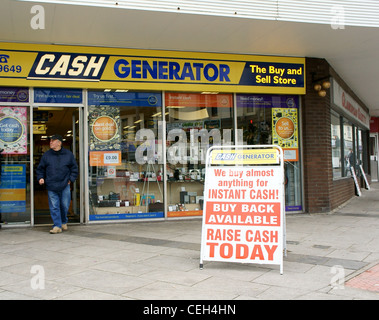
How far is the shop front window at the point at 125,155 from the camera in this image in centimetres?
844

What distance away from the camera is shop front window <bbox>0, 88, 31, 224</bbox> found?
7879 millimetres

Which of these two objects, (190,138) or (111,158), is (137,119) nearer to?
(111,158)

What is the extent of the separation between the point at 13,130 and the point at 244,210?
17.6 feet

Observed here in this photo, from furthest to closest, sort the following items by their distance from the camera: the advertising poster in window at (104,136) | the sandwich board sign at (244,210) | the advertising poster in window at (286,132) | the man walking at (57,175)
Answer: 1. the advertising poster in window at (286,132)
2. the advertising poster in window at (104,136)
3. the man walking at (57,175)
4. the sandwich board sign at (244,210)

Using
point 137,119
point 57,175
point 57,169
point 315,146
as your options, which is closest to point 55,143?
point 57,169

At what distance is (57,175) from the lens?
23.9 ft

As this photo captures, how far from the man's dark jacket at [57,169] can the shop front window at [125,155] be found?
3.02ft

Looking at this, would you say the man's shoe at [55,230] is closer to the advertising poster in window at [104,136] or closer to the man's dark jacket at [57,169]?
the man's dark jacket at [57,169]

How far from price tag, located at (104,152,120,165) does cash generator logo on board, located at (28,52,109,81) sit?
1612 millimetres

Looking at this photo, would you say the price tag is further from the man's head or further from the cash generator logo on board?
the cash generator logo on board

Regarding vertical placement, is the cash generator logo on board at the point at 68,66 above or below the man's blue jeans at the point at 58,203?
above

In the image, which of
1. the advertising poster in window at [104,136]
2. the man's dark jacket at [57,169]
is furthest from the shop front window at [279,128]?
the man's dark jacket at [57,169]

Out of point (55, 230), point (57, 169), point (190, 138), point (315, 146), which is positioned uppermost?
point (190, 138)

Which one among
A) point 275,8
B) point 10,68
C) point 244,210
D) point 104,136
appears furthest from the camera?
point 104,136
